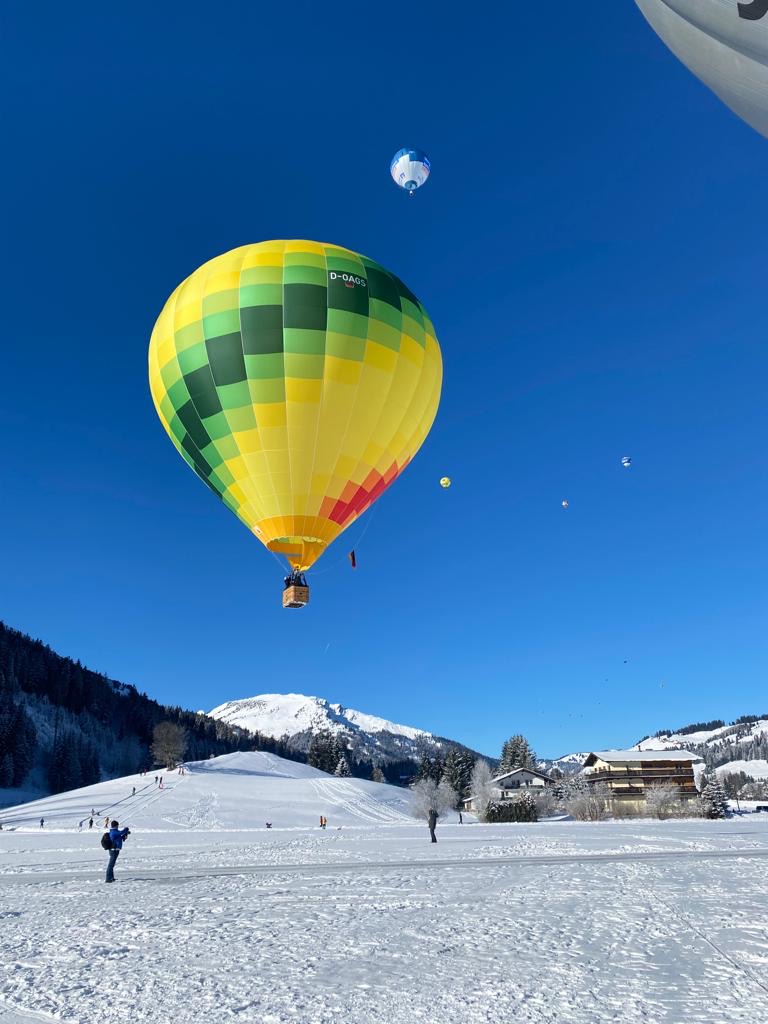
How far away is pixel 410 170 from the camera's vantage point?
2294 cm

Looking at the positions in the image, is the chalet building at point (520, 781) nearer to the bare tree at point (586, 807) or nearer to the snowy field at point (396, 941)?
the bare tree at point (586, 807)

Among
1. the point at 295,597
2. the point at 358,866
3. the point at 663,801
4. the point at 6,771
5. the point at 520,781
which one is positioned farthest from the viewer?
the point at 6,771

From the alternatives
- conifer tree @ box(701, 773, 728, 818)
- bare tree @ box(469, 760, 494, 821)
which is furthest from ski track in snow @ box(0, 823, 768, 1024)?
conifer tree @ box(701, 773, 728, 818)

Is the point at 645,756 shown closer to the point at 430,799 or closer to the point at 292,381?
the point at 430,799

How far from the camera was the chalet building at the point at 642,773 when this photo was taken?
6844 centimetres

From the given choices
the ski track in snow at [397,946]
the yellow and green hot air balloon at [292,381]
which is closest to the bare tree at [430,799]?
the yellow and green hot air balloon at [292,381]

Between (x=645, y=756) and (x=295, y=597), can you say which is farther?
(x=645, y=756)

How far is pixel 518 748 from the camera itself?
90.6 metres

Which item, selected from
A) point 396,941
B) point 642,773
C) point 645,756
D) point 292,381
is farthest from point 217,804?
point 396,941

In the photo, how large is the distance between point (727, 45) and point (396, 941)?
1077cm

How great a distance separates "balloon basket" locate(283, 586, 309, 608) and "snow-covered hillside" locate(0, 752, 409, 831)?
108 feet

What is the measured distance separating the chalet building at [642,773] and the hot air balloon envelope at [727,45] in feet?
231

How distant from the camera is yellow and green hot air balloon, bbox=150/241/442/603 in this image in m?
19.2

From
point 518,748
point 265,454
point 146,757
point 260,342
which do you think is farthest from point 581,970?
point 146,757
